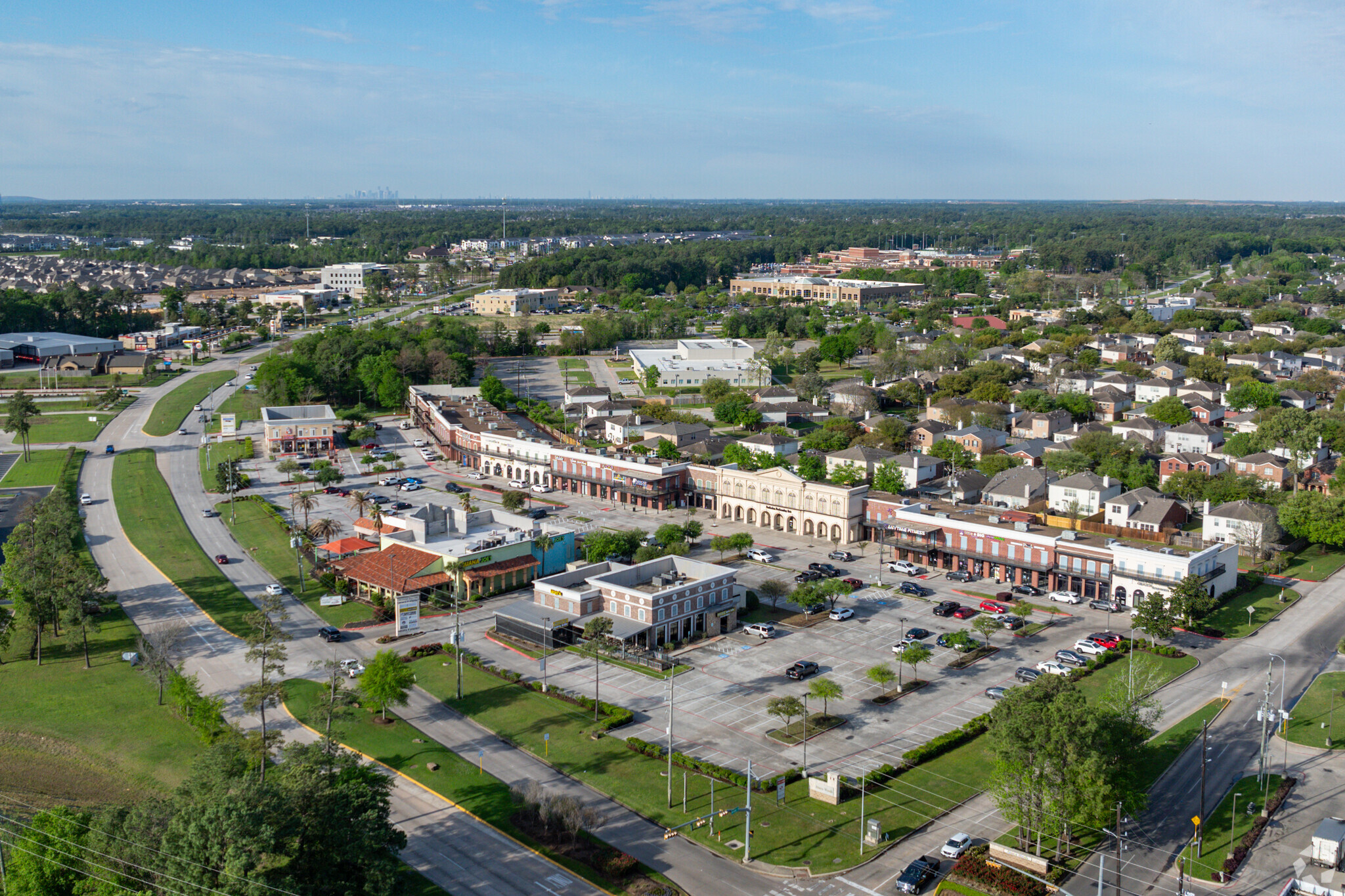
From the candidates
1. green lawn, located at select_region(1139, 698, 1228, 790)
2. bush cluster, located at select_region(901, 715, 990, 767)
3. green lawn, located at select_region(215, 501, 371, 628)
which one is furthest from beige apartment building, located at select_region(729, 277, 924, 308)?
bush cluster, located at select_region(901, 715, 990, 767)

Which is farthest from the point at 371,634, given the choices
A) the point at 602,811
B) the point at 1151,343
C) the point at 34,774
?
the point at 1151,343

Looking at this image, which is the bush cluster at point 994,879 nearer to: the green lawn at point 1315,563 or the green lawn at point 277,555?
the green lawn at point 277,555

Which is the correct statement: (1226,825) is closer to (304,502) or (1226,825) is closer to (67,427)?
(304,502)

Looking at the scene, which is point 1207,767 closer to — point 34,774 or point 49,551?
point 34,774

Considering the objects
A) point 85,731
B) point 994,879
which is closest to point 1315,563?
point 994,879

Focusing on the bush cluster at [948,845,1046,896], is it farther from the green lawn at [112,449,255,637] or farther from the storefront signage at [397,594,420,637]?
the green lawn at [112,449,255,637]
